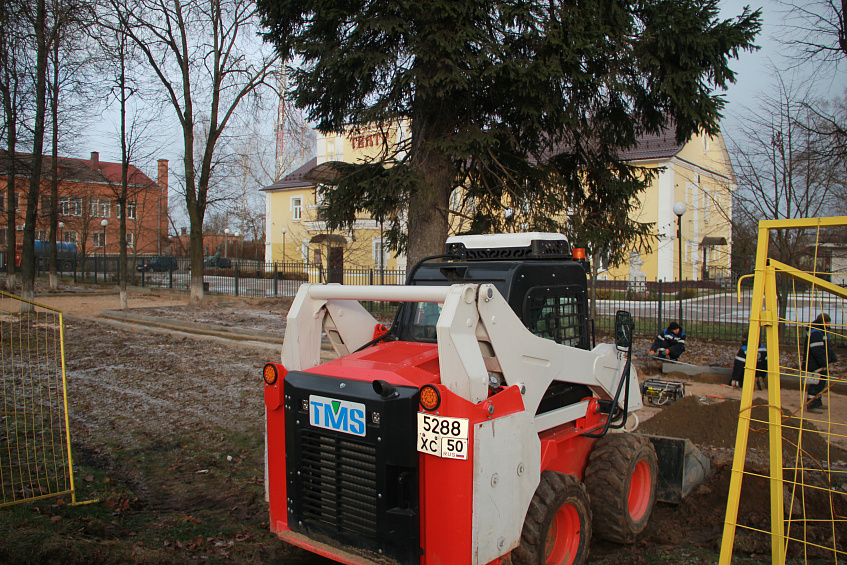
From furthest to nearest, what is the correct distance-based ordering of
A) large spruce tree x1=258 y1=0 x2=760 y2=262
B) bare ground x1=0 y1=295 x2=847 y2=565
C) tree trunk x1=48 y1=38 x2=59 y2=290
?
A: tree trunk x1=48 y1=38 x2=59 y2=290 → large spruce tree x1=258 y1=0 x2=760 y2=262 → bare ground x1=0 y1=295 x2=847 y2=565

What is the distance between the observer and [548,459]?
4.23m

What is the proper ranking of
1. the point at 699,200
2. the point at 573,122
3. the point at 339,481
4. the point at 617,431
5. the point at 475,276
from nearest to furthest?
the point at 339,481, the point at 475,276, the point at 617,431, the point at 573,122, the point at 699,200

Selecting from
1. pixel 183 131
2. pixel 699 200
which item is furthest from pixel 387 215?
pixel 699 200

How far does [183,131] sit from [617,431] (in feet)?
81.7

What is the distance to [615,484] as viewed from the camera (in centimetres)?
468

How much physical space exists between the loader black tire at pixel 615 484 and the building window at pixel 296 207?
4159 centimetres

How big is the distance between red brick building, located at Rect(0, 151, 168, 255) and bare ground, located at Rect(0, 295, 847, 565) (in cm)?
795

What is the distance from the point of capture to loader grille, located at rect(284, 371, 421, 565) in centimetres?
357

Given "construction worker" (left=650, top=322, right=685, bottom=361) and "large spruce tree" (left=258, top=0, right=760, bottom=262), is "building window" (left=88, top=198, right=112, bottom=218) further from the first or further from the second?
"construction worker" (left=650, top=322, right=685, bottom=361)

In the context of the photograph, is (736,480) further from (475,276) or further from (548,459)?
(475,276)

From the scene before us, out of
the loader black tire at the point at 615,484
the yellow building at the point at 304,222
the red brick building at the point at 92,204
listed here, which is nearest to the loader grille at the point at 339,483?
the loader black tire at the point at 615,484

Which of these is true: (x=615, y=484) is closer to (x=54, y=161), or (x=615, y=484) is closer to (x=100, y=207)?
(x=54, y=161)

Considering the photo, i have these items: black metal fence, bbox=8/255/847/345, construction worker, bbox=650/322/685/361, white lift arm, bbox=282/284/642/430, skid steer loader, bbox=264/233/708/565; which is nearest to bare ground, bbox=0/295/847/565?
construction worker, bbox=650/322/685/361

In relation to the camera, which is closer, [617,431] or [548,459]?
[548,459]
